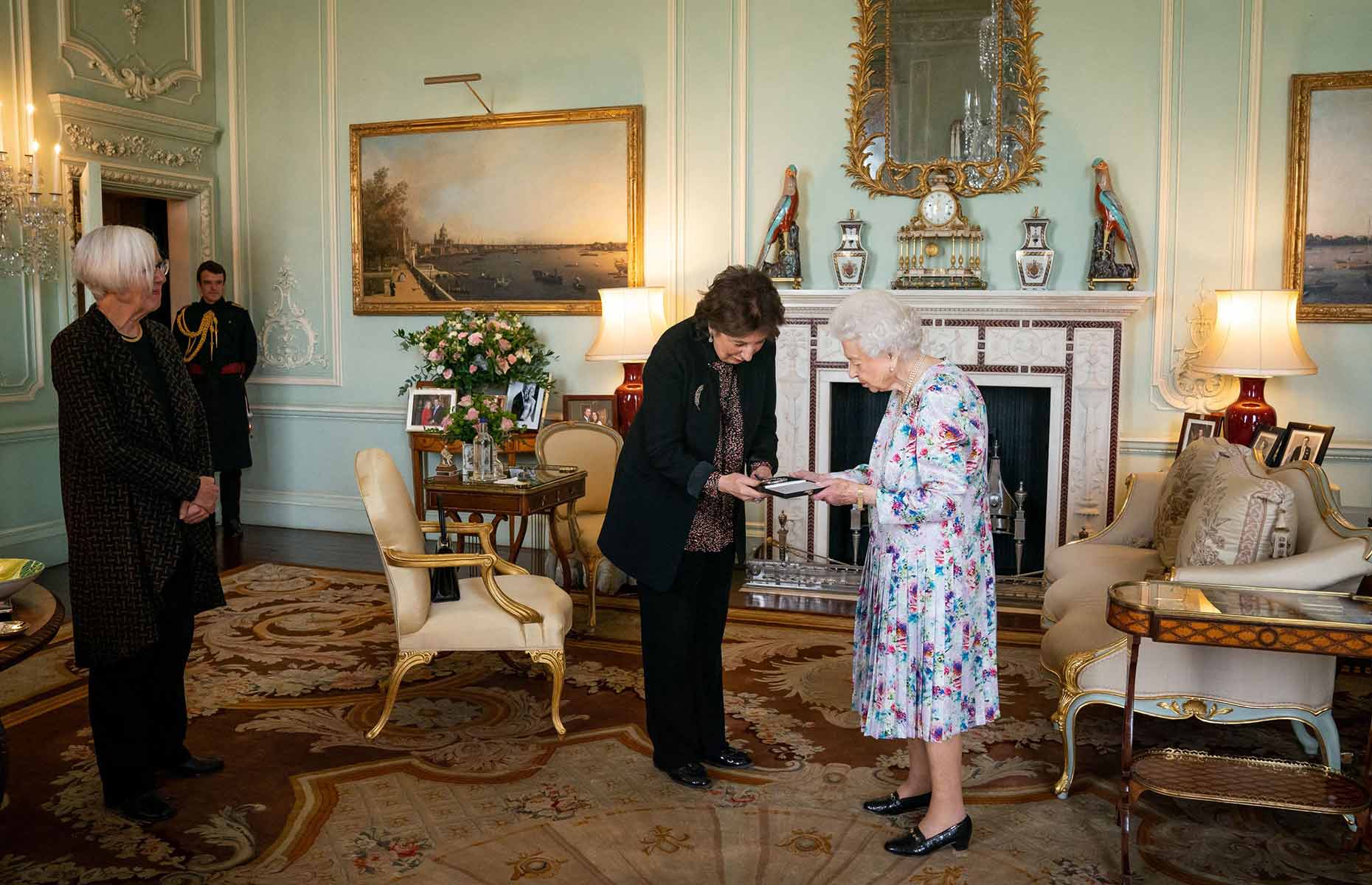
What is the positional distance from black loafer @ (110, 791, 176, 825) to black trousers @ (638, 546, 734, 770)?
1477 millimetres

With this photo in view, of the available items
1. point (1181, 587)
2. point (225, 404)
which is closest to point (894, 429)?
point (1181, 587)

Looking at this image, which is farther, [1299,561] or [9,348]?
[9,348]

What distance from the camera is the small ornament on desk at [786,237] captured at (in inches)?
257

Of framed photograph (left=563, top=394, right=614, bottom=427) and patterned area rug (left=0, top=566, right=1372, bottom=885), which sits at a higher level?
framed photograph (left=563, top=394, right=614, bottom=427)

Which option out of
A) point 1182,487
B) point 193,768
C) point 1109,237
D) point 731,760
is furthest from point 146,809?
point 1109,237

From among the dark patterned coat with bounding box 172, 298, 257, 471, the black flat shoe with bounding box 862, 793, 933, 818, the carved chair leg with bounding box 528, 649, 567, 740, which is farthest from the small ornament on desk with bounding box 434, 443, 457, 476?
the dark patterned coat with bounding box 172, 298, 257, 471

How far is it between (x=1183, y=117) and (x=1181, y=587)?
3.91 meters

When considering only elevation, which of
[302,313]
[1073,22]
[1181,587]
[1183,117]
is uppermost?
[1073,22]

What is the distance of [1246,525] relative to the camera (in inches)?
143

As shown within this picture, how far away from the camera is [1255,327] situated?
218 inches

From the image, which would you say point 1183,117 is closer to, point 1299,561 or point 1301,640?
point 1299,561

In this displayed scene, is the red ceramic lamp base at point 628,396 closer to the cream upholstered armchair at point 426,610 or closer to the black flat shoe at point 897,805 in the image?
the cream upholstered armchair at point 426,610

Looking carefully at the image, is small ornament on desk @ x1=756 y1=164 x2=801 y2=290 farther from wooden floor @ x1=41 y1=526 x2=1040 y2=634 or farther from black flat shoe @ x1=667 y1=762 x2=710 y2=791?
black flat shoe @ x1=667 y1=762 x2=710 y2=791

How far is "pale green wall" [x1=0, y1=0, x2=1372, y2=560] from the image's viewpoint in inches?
236
